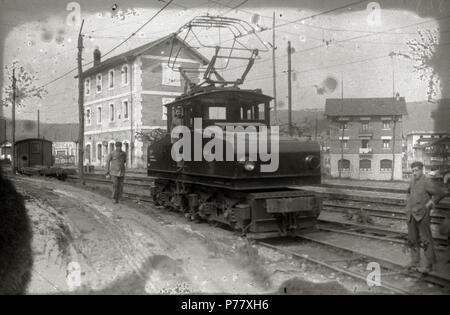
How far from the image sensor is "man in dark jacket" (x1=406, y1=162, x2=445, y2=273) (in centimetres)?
623

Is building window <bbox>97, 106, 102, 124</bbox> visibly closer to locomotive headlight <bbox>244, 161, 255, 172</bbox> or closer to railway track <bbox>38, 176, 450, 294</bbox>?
railway track <bbox>38, 176, 450, 294</bbox>

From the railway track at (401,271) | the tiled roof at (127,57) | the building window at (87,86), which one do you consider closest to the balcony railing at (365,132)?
the tiled roof at (127,57)

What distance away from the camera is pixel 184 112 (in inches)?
409

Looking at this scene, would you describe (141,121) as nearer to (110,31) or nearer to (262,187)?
(110,31)

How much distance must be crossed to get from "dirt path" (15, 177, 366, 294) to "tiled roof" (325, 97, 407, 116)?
44.1 meters

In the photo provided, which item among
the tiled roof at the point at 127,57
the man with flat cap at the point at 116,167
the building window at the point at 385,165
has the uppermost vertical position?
the tiled roof at the point at 127,57

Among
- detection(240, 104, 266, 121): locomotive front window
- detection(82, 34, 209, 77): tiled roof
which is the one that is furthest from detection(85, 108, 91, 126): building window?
detection(240, 104, 266, 121): locomotive front window

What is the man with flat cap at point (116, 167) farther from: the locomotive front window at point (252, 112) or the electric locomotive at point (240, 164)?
the locomotive front window at point (252, 112)

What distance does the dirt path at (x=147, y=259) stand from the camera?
5.73 metres

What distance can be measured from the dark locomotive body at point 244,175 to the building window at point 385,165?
44636 mm

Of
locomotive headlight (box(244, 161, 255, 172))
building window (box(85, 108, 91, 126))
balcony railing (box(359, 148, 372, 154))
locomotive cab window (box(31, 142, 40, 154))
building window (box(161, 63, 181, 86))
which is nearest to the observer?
locomotive headlight (box(244, 161, 255, 172))

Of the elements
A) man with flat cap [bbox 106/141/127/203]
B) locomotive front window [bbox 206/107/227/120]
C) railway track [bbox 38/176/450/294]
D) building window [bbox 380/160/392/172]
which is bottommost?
railway track [bbox 38/176/450/294]

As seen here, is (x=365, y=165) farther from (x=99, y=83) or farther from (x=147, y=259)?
(x=147, y=259)

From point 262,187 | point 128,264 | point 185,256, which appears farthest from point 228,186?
point 128,264
